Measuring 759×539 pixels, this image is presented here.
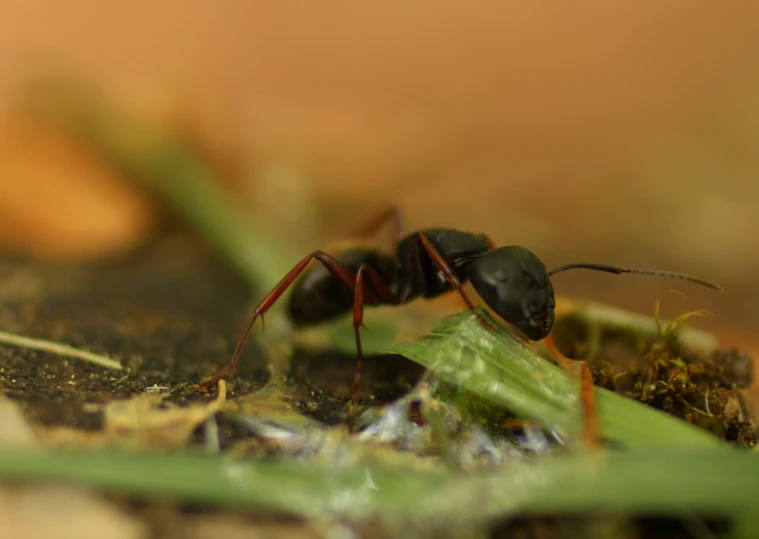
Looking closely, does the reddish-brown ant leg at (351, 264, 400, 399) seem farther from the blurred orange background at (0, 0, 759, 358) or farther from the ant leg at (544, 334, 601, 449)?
the blurred orange background at (0, 0, 759, 358)

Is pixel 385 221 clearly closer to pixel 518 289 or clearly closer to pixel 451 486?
pixel 518 289

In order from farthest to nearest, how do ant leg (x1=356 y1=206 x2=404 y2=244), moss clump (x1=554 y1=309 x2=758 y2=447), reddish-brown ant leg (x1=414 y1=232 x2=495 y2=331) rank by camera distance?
ant leg (x1=356 y1=206 x2=404 y2=244)
reddish-brown ant leg (x1=414 y1=232 x2=495 y2=331)
moss clump (x1=554 y1=309 x2=758 y2=447)

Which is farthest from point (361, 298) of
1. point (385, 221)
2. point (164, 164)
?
point (164, 164)

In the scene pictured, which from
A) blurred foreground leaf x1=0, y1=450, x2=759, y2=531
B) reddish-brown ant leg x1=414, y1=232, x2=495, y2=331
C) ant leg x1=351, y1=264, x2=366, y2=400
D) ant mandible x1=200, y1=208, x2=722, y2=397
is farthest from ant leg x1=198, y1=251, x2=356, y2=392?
blurred foreground leaf x1=0, y1=450, x2=759, y2=531

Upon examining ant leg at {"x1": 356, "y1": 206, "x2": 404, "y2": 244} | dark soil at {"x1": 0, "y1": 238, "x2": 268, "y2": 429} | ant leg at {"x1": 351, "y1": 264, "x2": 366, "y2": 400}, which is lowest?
dark soil at {"x1": 0, "y1": 238, "x2": 268, "y2": 429}

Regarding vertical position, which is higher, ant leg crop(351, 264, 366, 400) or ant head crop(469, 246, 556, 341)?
ant head crop(469, 246, 556, 341)

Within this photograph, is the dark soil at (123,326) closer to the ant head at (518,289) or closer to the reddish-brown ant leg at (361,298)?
the reddish-brown ant leg at (361,298)

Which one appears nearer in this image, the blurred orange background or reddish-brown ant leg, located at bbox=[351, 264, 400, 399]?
reddish-brown ant leg, located at bbox=[351, 264, 400, 399]
